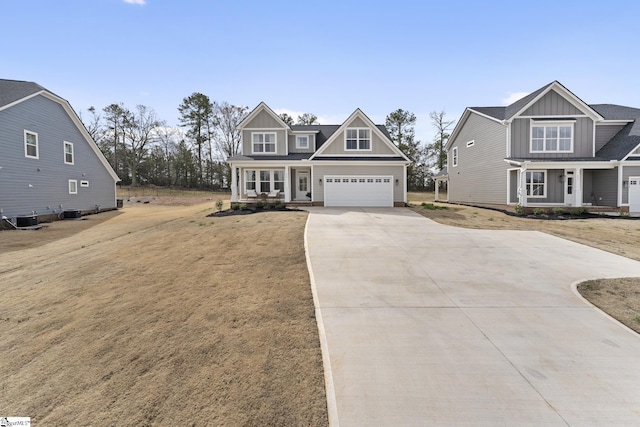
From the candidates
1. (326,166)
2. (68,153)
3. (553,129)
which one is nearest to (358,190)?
(326,166)

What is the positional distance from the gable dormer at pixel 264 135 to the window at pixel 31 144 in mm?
11331

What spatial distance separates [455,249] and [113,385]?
26.4 ft

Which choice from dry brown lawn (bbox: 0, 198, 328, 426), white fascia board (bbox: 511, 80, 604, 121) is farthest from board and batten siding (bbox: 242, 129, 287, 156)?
dry brown lawn (bbox: 0, 198, 328, 426)

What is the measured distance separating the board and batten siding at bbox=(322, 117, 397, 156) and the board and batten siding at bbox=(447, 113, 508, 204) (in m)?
7.05

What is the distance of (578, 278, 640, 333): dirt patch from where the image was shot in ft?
15.3

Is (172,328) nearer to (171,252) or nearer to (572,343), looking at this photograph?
(171,252)

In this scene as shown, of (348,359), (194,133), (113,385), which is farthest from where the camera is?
(194,133)

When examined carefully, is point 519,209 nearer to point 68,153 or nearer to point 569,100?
point 569,100

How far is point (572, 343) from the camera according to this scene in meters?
3.96

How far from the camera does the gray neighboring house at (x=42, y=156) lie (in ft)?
51.6

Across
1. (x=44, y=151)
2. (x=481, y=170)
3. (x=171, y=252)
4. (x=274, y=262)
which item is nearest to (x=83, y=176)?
(x=44, y=151)

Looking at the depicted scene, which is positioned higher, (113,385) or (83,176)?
(83,176)

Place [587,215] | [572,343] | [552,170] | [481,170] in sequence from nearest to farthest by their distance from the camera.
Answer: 1. [572,343]
2. [587,215]
3. [552,170]
4. [481,170]

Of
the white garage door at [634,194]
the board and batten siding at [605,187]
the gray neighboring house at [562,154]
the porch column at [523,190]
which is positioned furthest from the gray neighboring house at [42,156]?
the white garage door at [634,194]
